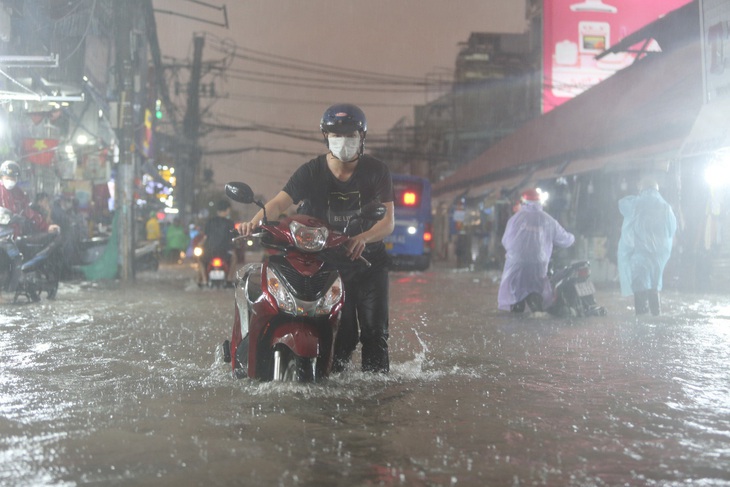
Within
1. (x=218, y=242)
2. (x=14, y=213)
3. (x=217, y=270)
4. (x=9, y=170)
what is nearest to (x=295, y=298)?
(x=14, y=213)

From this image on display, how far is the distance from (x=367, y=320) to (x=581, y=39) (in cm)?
3372

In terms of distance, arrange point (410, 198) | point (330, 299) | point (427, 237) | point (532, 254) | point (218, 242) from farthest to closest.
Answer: point (410, 198) → point (427, 237) → point (218, 242) → point (532, 254) → point (330, 299)

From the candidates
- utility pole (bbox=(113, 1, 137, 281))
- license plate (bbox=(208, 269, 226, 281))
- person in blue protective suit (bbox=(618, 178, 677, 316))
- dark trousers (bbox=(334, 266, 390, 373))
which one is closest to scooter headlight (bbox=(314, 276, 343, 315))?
dark trousers (bbox=(334, 266, 390, 373))

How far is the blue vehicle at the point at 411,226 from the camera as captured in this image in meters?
29.5

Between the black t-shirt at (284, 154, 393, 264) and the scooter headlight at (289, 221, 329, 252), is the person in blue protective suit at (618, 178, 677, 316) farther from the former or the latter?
the scooter headlight at (289, 221, 329, 252)

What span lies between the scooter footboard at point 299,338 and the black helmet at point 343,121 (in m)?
1.23

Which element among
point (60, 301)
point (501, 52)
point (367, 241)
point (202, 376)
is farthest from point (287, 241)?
point (501, 52)

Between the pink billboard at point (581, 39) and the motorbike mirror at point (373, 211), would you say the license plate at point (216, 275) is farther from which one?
the pink billboard at point (581, 39)

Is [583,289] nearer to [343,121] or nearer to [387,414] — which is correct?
[343,121]

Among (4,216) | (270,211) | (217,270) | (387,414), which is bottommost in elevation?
(387,414)

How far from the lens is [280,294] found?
5219 mm

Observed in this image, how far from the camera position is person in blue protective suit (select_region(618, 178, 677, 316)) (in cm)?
1155

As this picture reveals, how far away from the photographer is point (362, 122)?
5.67 m

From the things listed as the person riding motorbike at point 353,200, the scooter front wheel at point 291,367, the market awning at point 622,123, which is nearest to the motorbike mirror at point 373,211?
the person riding motorbike at point 353,200
